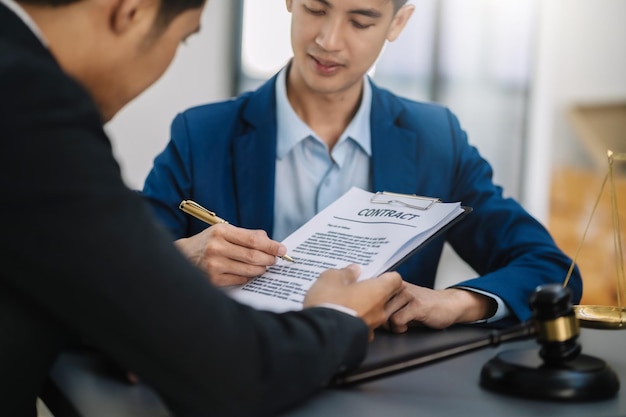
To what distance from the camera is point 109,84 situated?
3.28 feet

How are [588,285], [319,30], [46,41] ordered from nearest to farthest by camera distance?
[46,41]
[319,30]
[588,285]

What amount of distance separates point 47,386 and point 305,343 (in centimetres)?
43

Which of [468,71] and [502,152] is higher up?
[468,71]

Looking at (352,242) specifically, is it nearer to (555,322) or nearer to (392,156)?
(555,322)

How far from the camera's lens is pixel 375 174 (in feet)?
5.97

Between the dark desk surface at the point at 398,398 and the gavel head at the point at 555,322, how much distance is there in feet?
0.24

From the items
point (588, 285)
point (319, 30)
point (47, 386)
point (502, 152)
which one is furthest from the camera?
point (502, 152)

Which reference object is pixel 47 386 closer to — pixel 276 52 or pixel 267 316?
pixel 267 316

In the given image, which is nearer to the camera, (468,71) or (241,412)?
(241,412)

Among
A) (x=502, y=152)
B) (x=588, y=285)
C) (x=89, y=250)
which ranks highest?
(x=89, y=250)

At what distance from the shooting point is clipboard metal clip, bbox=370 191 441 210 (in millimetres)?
1368

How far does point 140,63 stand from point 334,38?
0.85 m

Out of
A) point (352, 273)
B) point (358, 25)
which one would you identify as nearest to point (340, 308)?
point (352, 273)

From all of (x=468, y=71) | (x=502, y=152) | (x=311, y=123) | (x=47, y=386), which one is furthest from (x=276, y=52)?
(x=47, y=386)
